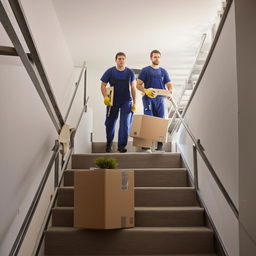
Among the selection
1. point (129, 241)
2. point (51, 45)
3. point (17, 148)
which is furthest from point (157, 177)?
point (51, 45)

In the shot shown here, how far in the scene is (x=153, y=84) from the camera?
16.8ft

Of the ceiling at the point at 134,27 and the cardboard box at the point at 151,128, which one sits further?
the ceiling at the point at 134,27

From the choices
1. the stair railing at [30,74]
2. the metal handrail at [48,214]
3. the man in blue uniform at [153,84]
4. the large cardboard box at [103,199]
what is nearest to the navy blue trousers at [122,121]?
the man in blue uniform at [153,84]

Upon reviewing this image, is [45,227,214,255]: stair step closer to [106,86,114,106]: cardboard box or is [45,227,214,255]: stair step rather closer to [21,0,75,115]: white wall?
[21,0,75,115]: white wall

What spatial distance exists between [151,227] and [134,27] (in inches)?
126

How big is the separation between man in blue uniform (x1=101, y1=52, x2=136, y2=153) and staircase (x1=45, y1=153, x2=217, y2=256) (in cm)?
89

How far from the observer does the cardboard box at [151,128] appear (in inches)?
184

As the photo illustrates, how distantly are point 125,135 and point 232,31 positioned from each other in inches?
101

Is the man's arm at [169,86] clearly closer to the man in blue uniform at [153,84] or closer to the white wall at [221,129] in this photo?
the man in blue uniform at [153,84]

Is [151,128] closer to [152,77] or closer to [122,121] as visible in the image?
[122,121]

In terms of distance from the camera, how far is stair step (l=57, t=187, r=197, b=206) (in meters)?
3.86

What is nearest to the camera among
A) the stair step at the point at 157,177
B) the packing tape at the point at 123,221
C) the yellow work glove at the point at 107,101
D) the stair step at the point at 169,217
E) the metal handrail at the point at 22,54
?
the metal handrail at the point at 22,54

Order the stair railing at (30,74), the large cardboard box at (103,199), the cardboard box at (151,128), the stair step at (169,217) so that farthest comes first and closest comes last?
the cardboard box at (151,128)
the stair step at (169,217)
the large cardboard box at (103,199)
the stair railing at (30,74)

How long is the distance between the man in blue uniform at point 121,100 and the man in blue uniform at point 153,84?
15 cm
